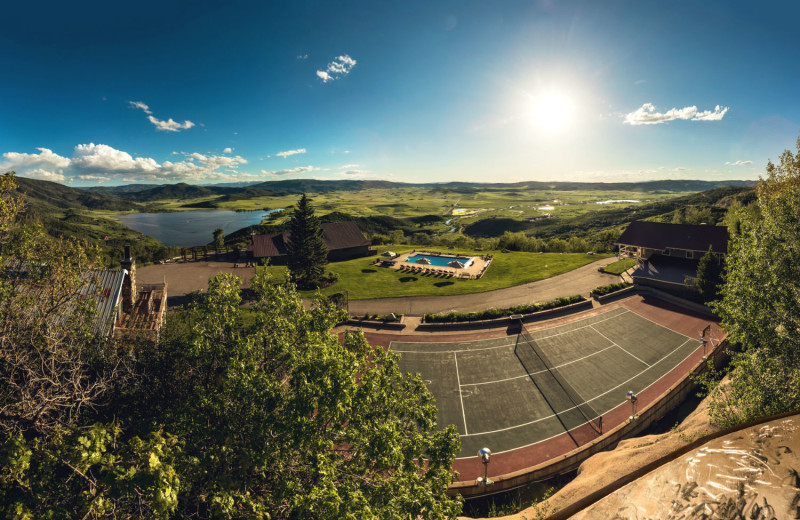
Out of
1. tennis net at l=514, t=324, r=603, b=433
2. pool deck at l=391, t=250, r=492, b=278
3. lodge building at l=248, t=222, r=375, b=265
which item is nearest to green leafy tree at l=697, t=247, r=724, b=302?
tennis net at l=514, t=324, r=603, b=433

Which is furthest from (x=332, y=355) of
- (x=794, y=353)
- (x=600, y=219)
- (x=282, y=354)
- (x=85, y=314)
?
(x=600, y=219)

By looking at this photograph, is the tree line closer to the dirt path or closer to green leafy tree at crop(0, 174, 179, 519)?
green leafy tree at crop(0, 174, 179, 519)

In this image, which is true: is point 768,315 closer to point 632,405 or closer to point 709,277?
point 632,405

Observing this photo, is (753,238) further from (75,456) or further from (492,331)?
(75,456)

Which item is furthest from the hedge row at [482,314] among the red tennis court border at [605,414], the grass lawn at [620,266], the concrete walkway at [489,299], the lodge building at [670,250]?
the grass lawn at [620,266]

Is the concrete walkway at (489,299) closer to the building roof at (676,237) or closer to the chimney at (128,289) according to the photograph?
the building roof at (676,237)

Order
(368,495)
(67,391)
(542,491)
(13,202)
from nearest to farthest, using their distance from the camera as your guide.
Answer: (368,495)
(67,391)
(13,202)
(542,491)
